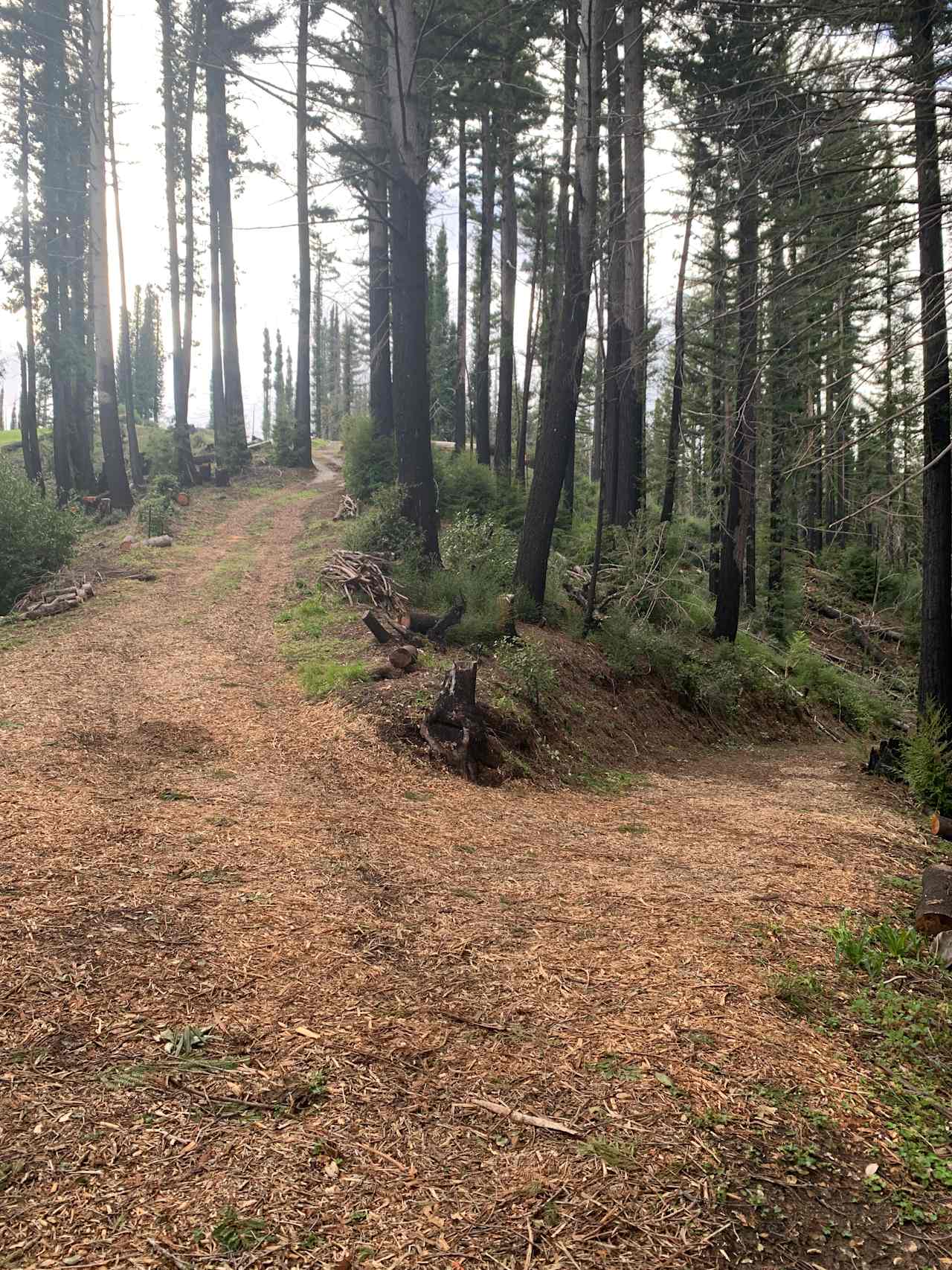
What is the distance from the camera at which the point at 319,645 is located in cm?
913

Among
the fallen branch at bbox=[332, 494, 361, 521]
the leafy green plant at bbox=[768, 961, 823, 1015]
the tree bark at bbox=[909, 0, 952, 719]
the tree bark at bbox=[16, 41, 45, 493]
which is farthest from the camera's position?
the tree bark at bbox=[16, 41, 45, 493]

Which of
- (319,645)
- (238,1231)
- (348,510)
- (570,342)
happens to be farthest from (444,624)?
(348,510)

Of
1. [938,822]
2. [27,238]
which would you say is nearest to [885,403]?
[938,822]

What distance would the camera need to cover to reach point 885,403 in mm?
7645

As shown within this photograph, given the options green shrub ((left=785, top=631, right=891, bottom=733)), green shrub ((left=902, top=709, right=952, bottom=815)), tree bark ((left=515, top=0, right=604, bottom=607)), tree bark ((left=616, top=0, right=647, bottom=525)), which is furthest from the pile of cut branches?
green shrub ((left=785, top=631, right=891, bottom=733))

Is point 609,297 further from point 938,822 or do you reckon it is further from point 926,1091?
point 926,1091

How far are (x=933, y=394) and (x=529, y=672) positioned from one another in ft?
14.4

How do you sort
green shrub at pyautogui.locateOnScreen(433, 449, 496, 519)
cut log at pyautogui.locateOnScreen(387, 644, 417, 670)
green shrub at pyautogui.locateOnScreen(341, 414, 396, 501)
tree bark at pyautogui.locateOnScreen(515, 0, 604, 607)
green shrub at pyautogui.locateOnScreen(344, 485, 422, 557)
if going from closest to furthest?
cut log at pyautogui.locateOnScreen(387, 644, 417, 670), tree bark at pyautogui.locateOnScreen(515, 0, 604, 607), green shrub at pyautogui.locateOnScreen(344, 485, 422, 557), green shrub at pyautogui.locateOnScreen(433, 449, 496, 519), green shrub at pyautogui.locateOnScreen(341, 414, 396, 501)

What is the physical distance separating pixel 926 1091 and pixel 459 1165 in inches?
72.7

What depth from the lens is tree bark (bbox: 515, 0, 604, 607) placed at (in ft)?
30.1

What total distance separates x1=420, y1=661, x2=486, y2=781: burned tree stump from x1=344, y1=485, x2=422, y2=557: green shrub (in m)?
4.54

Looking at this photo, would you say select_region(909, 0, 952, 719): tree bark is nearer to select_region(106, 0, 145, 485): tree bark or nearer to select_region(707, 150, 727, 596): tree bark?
select_region(707, 150, 727, 596): tree bark

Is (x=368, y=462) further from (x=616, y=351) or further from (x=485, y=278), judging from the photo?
(x=485, y=278)

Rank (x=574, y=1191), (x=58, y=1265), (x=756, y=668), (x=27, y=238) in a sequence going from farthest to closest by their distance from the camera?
(x=27, y=238) → (x=756, y=668) → (x=574, y=1191) → (x=58, y=1265)
